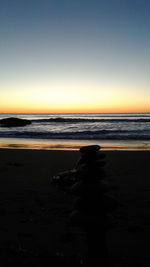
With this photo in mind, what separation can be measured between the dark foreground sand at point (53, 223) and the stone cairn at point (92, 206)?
0.48 feet

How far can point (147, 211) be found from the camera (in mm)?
4477

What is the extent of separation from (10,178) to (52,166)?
229 cm

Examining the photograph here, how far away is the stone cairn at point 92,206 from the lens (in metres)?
1.88

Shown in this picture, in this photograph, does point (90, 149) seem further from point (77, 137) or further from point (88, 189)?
point (77, 137)

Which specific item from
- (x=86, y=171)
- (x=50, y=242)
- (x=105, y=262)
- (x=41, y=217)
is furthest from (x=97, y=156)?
(x=41, y=217)

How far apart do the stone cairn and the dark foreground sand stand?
0.15 m

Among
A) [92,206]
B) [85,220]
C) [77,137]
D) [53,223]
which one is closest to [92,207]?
[92,206]

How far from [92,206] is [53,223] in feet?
7.64

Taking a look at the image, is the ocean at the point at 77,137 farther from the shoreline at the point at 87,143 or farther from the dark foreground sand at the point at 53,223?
the dark foreground sand at the point at 53,223

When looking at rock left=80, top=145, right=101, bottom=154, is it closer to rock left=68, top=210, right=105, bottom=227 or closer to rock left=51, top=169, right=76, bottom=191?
rock left=68, top=210, right=105, bottom=227

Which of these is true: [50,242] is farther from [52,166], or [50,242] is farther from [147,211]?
[52,166]

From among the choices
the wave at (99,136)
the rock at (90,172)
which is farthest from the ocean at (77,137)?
the rock at (90,172)

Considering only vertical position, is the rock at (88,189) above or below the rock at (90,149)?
below

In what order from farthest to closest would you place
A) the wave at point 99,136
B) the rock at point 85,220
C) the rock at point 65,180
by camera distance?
1. the wave at point 99,136
2. the rock at point 65,180
3. the rock at point 85,220
